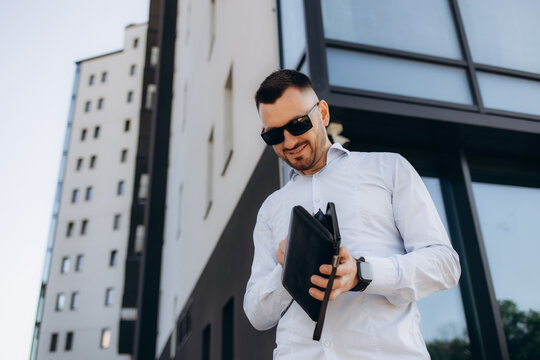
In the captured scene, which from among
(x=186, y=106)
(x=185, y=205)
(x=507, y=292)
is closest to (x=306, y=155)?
(x=507, y=292)

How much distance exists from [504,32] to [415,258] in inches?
182

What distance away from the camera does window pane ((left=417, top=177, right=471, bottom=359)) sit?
4219 millimetres

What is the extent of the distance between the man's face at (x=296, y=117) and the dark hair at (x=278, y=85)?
0.07 ft

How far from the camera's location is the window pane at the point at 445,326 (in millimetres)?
4219

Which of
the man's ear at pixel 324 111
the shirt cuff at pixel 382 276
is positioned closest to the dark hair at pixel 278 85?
the man's ear at pixel 324 111

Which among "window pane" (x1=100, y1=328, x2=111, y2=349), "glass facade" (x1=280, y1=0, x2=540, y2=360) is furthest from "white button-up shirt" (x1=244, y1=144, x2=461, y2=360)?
"window pane" (x1=100, y1=328, x2=111, y2=349)

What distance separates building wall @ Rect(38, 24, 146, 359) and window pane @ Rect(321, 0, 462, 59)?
1486 inches

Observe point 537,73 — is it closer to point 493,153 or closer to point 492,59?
point 492,59

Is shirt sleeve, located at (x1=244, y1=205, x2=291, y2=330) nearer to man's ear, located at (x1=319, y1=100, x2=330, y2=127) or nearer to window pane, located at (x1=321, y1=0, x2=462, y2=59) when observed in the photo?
man's ear, located at (x1=319, y1=100, x2=330, y2=127)

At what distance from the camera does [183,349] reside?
11.4m

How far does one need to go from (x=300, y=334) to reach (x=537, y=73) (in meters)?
4.76

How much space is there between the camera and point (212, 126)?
32.3 feet

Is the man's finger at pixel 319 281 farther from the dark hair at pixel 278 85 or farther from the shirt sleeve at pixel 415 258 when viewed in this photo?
the dark hair at pixel 278 85

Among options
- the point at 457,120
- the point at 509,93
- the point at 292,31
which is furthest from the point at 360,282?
the point at 509,93
